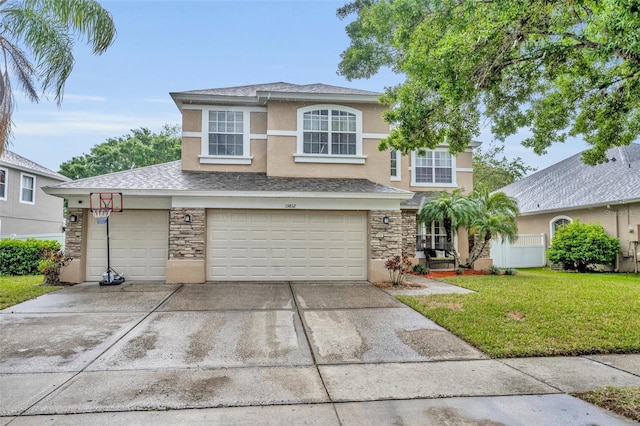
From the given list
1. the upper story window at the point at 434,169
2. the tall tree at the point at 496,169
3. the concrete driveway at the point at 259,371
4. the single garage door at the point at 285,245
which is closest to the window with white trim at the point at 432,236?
the upper story window at the point at 434,169

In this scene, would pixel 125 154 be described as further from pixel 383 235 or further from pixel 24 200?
pixel 383 235

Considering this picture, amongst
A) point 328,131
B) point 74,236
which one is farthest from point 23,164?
point 328,131

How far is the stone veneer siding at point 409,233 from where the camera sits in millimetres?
14570

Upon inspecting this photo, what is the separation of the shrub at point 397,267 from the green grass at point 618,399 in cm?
689

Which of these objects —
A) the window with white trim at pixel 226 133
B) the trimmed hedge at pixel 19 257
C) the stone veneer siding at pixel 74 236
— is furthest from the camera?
the trimmed hedge at pixel 19 257

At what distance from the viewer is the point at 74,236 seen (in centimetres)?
1127

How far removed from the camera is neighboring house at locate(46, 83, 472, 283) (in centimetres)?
1127

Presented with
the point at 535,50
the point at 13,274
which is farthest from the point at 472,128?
the point at 13,274

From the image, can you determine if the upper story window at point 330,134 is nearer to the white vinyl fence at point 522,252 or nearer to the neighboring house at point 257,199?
the neighboring house at point 257,199

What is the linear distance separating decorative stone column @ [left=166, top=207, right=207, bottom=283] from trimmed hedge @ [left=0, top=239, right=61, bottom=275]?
6.11 metres

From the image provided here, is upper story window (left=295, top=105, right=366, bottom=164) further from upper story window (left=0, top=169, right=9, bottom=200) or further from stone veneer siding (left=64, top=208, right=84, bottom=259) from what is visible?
upper story window (left=0, top=169, right=9, bottom=200)

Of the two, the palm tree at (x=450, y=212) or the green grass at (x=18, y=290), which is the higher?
the palm tree at (x=450, y=212)

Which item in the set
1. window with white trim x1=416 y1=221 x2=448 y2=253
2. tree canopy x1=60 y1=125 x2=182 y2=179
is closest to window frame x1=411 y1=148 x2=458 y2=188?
window with white trim x1=416 y1=221 x2=448 y2=253

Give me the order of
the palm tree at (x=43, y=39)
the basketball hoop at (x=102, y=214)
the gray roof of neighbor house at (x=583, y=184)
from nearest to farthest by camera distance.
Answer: the palm tree at (x=43, y=39), the basketball hoop at (x=102, y=214), the gray roof of neighbor house at (x=583, y=184)
